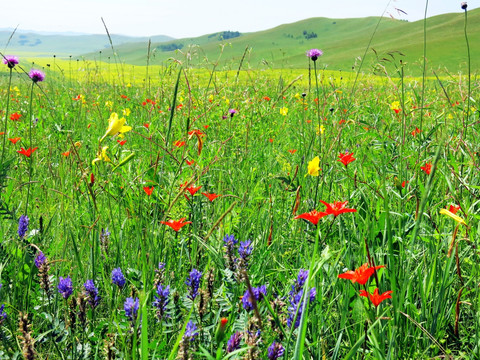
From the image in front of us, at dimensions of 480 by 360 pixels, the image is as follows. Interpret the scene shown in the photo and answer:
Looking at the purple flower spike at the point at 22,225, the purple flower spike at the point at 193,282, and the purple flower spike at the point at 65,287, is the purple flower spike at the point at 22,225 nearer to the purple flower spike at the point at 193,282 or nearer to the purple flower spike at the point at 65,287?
the purple flower spike at the point at 65,287

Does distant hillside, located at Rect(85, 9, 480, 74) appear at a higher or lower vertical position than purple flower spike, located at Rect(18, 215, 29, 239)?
higher

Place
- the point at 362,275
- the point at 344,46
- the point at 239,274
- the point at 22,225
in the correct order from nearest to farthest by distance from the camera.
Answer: the point at 362,275 < the point at 239,274 < the point at 22,225 < the point at 344,46

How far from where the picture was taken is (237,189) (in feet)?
6.30

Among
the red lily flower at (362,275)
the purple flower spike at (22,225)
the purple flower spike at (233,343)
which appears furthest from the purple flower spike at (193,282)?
the purple flower spike at (22,225)

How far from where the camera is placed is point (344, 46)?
5550 cm

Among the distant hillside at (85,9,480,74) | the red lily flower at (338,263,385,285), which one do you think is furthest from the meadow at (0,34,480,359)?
the distant hillside at (85,9,480,74)

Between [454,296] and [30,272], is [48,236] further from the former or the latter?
[454,296]

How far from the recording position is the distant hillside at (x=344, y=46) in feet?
10.1

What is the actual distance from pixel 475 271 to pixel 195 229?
0.92m

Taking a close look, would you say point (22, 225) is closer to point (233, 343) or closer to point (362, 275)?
point (233, 343)

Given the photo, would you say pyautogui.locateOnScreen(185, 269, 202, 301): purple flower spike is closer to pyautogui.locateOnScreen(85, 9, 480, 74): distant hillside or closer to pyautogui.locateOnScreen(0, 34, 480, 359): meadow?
pyautogui.locateOnScreen(0, 34, 480, 359): meadow

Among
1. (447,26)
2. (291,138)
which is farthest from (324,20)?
(291,138)

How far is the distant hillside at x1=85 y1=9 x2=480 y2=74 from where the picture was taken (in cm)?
308

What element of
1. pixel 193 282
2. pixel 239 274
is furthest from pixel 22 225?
pixel 239 274
